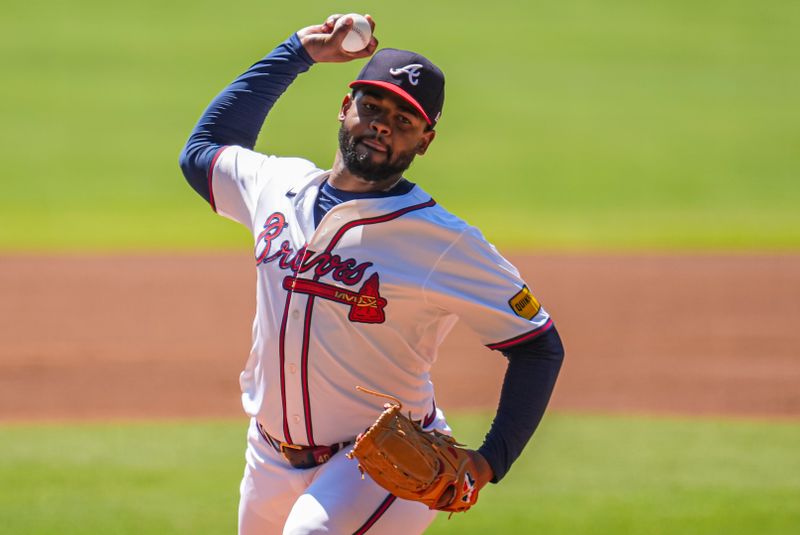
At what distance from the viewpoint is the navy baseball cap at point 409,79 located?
3.04m

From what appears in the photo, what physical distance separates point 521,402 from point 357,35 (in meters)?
1.24

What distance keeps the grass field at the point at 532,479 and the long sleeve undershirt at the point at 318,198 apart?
240 cm

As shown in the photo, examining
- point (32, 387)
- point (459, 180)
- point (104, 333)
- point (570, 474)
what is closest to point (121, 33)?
point (459, 180)

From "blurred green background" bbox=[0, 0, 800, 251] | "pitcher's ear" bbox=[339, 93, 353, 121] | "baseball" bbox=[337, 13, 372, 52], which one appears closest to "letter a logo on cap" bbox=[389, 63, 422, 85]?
"pitcher's ear" bbox=[339, 93, 353, 121]

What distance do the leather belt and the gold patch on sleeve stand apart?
0.58 meters

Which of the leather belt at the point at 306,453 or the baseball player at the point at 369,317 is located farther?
the leather belt at the point at 306,453

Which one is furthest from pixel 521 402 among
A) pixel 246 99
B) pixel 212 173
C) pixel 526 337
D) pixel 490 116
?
pixel 490 116

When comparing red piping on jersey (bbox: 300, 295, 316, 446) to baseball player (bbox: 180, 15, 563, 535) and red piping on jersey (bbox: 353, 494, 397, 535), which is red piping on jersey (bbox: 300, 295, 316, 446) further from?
red piping on jersey (bbox: 353, 494, 397, 535)

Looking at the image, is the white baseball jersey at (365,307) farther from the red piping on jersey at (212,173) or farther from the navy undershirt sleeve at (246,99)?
the navy undershirt sleeve at (246,99)

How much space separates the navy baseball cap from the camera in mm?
3039

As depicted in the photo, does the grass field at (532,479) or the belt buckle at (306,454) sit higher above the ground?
the belt buckle at (306,454)

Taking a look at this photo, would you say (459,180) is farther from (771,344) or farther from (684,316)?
(771,344)

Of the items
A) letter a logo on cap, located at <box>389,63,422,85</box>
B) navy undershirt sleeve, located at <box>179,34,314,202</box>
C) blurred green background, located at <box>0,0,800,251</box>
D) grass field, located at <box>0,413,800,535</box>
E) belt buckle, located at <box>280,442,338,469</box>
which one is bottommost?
blurred green background, located at <box>0,0,800,251</box>

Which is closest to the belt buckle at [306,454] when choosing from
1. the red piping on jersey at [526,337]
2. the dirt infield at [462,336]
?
the red piping on jersey at [526,337]
